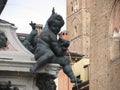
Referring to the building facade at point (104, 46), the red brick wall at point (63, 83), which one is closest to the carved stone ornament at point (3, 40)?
the building facade at point (104, 46)

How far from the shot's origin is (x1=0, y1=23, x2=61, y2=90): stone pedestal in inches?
236

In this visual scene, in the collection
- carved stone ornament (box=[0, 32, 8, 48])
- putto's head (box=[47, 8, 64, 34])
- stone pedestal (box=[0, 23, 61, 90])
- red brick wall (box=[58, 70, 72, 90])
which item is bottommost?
red brick wall (box=[58, 70, 72, 90])

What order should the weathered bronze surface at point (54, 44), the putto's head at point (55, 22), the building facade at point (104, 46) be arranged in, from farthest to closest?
1. the building facade at point (104, 46)
2. the putto's head at point (55, 22)
3. the weathered bronze surface at point (54, 44)

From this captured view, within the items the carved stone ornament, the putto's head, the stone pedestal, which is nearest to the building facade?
the putto's head

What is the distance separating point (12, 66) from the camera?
6.00 m

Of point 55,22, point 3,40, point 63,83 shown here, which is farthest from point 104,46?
point 3,40

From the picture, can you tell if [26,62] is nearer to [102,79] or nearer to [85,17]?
[102,79]

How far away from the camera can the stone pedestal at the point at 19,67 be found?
19.7 feet

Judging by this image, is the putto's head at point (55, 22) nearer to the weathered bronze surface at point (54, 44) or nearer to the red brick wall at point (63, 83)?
the weathered bronze surface at point (54, 44)

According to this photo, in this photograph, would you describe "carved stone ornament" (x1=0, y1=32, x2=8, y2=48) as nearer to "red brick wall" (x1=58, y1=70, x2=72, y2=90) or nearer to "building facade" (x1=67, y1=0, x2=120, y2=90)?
"building facade" (x1=67, y1=0, x2=120, y2=90)

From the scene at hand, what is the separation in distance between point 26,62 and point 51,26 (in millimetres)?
497

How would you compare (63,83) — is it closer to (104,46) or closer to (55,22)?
(104,46)

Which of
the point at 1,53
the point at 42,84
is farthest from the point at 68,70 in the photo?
the point at 1,53

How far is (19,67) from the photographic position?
604 centimetres
